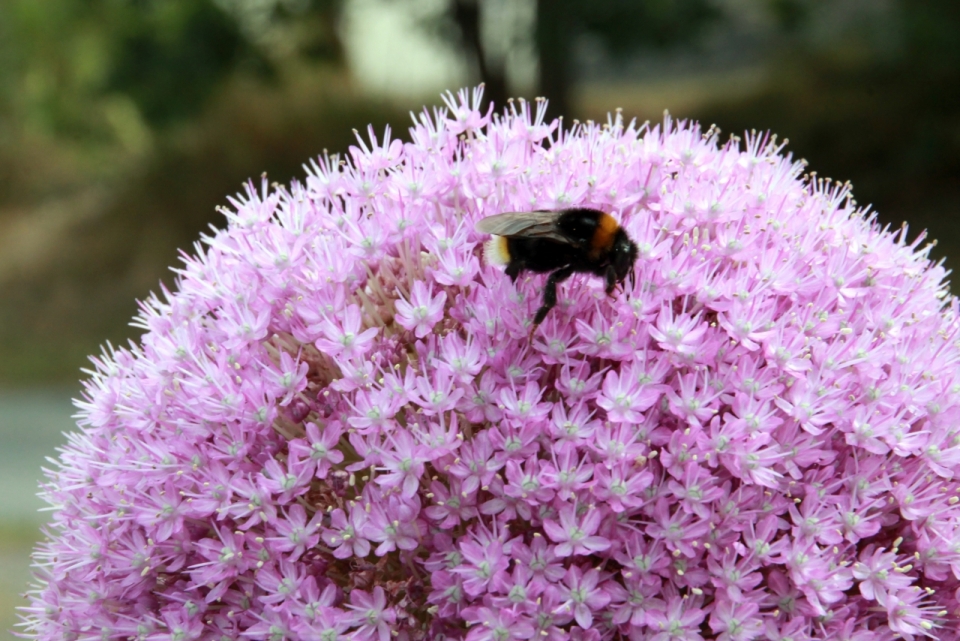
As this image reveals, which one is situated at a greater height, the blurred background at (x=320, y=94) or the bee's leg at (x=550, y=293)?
the blurred background at (x=320, y=94)

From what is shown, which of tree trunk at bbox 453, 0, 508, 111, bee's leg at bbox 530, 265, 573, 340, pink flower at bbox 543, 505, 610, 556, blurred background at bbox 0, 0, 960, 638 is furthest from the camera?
tree trunk at bbox 453, 0, 508, 111

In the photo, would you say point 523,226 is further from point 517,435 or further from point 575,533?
point 575,533

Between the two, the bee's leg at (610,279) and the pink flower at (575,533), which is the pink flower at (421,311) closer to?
the bee's leg at (610,279)

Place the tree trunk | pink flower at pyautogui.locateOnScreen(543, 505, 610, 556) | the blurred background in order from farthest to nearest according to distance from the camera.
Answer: the tree trunk < the blurred background < pink flower at pyautogui.locateOnScreen(543, 505, 610, 556)

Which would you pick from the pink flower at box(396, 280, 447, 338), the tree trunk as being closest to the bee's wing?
the pink flower at box(396, 280, 447, 338)

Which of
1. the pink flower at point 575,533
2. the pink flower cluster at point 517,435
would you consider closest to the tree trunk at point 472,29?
the pink flower cluster at point 517,435

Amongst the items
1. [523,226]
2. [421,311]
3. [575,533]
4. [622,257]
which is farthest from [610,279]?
[575,533]

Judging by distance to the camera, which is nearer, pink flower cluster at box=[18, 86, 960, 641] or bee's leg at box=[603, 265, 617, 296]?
pink flower cluster at box=[18, 86, 960, 641]

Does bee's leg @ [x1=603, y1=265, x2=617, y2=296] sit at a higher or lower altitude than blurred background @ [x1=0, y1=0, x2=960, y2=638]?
lower

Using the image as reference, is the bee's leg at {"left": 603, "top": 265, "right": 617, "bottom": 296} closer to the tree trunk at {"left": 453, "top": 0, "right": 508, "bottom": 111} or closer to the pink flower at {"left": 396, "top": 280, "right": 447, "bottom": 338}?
the pink flower at {"left": 396, "top": 280, "right": 447, "bottom": 338}
